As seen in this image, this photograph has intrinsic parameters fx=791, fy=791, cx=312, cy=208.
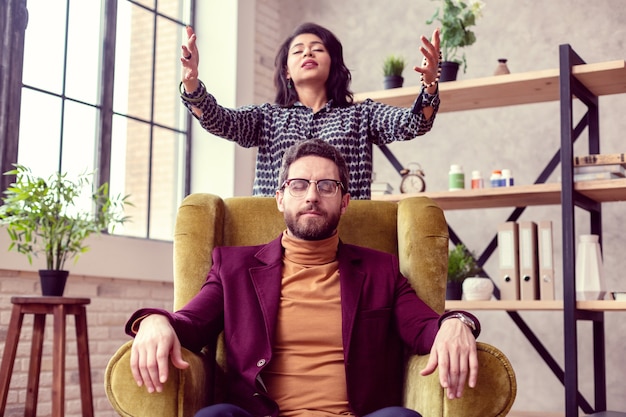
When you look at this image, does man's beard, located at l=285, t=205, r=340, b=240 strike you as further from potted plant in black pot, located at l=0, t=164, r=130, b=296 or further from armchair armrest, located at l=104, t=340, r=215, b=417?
potted plant in black pot, located at l=0, t=164, r=130, b=296

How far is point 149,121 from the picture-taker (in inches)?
174

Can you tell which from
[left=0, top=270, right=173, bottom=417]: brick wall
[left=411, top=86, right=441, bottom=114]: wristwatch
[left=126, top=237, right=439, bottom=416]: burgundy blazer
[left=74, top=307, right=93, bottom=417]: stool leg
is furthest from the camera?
[left=0, top=270, right=173, bottom=417]: brick wall

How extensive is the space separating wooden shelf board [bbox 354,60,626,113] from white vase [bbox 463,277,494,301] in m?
0.85

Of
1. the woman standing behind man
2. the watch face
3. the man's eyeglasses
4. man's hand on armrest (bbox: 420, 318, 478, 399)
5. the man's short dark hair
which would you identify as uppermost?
the woman standing behind man

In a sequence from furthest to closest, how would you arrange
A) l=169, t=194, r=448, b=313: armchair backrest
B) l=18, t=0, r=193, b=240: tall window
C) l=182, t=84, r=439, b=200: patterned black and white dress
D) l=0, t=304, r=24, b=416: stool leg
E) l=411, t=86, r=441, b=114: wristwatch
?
l=18, t=0, r=193, b=240: tall window < l=0, t=304, r=24, b=416: stool leg < l=182, t=84, r=439, b=200: patterned black and white dress < l=411, t=86, r=441, b=114: wristwatch < l=169, t=194, r=448, b=313: armchair backrest

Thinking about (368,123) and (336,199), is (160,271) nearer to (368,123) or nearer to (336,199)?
(368,123)

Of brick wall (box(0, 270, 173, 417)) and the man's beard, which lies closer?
the man's beard

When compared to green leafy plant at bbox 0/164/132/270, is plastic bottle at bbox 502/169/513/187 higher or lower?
higher

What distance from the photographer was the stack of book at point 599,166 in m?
Result: 3.21

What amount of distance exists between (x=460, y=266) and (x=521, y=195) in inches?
17.2

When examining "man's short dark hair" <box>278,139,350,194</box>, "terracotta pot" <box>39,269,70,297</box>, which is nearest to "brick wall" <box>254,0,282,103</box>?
"terracotta pot" <box>39,269,70,297</box>

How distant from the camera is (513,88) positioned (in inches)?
140

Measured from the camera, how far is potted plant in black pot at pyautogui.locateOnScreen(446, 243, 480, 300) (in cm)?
362

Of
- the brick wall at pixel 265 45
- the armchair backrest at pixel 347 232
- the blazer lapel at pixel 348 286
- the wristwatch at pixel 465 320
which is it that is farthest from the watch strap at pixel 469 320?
the brick wall at pixel 265 45
